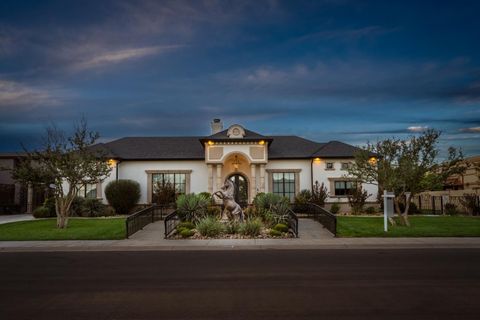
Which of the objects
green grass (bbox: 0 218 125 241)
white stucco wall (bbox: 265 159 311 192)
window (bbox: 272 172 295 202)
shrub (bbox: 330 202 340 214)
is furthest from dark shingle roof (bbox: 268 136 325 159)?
green grass (bbox: 0 218 125 241)

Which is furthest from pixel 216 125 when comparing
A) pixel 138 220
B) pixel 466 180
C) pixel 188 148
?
pixel 466 180

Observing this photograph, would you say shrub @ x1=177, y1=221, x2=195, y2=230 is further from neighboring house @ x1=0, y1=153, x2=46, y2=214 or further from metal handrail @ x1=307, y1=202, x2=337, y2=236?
neighboring house @ x1=0, y1=153, x2=46, y2=214

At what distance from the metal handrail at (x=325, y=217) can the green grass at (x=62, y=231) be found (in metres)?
9.21

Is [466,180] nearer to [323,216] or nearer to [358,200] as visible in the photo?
[358,200]

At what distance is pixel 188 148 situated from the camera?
34188mm

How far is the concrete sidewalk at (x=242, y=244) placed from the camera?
15768 millimetres

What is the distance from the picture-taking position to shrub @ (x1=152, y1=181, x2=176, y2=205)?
30.3 metres

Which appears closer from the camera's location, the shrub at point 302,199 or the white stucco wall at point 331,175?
the shrub at point 302,199

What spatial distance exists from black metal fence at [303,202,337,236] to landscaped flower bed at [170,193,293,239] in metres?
1.92

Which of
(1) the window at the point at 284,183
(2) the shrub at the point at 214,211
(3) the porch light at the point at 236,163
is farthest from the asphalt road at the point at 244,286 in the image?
(3) the porch light at the point at 236,163

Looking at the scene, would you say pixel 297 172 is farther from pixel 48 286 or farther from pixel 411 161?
pixel 48 286

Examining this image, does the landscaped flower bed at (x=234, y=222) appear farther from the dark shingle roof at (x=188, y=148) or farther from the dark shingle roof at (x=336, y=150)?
the dark shingle roof at (x=336, y=150)

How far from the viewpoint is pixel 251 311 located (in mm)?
6910

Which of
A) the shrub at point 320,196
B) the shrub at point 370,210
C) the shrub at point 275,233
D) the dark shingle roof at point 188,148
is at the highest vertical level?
the dark shingle roof at point 188,148
